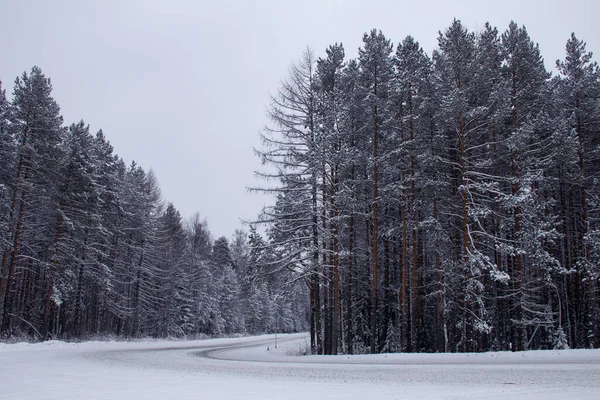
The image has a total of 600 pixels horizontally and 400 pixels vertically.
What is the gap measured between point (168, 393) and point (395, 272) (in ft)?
73.8

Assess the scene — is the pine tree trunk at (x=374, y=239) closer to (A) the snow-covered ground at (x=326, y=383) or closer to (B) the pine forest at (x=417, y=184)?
(B) the pine forest at (x=417, y=184)

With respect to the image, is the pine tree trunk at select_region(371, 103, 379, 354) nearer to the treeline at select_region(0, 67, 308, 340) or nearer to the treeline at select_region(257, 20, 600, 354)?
the treeline at select_region(257, 20, 600, 354)

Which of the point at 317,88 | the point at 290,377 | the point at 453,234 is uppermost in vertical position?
the point at 317,88

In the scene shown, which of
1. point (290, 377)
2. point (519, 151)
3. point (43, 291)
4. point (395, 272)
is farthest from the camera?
point (43, 291)

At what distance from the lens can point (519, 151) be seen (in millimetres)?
21422

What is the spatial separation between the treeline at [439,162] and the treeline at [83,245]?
155 inches

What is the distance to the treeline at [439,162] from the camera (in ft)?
68.4

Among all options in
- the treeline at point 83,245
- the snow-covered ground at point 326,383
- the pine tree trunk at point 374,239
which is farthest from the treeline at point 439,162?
the snow-covered ground at point 326,383

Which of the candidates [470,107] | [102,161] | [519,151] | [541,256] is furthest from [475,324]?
[102,161]

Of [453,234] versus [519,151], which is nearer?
[519,151]

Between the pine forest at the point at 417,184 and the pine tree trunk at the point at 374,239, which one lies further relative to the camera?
the pine tree trunk at the point at 374,239

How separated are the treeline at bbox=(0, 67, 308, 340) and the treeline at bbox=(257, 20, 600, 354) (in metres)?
3.94

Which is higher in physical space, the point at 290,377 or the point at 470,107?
the point at 470,107

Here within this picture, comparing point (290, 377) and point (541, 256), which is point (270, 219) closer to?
point (290, 377)
